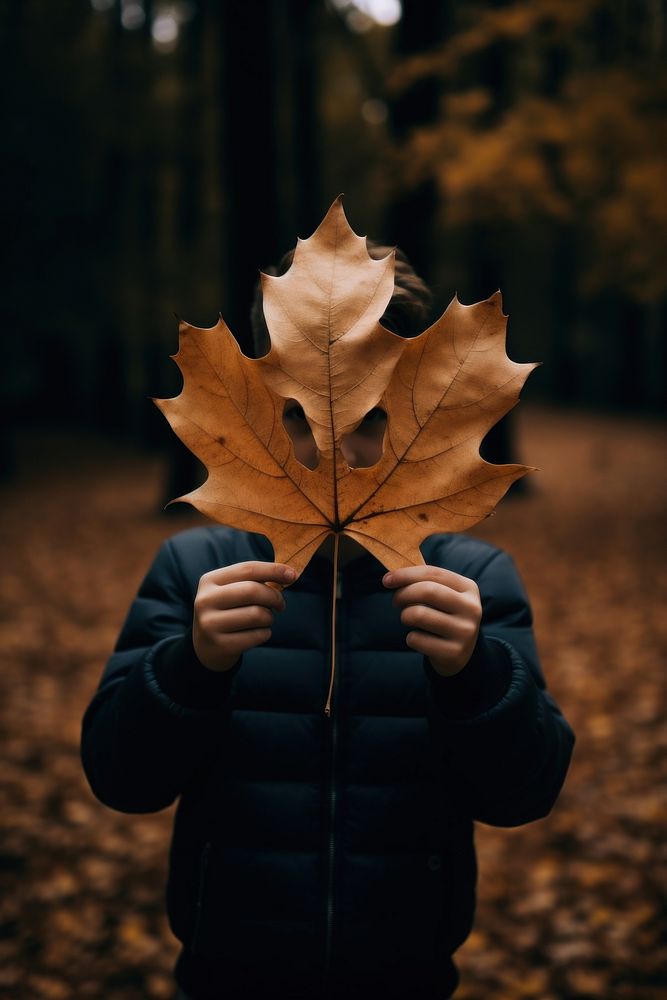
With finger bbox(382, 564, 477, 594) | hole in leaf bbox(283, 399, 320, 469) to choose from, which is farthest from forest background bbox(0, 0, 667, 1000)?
finger bbox(382, 564, 477, 594)

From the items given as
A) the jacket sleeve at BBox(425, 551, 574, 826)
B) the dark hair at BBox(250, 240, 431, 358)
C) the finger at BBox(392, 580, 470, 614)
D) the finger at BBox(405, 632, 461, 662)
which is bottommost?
the jacket sleeve at BBox(425, 551, 574, 826)

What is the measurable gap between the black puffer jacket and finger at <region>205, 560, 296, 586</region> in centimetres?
45

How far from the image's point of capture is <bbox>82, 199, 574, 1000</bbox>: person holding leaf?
3.26 feet

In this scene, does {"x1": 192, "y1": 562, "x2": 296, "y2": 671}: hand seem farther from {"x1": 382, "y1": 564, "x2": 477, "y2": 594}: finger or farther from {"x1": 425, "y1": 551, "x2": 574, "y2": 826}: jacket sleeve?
{"x1": 425, "y1": 551, "x2": 574, "y2": 826}: jacket sleeve

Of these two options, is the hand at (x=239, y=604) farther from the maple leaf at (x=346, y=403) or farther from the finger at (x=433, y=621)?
the finger at (x=433, y=621)

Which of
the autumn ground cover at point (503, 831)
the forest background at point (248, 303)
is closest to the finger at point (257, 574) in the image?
the forest background at point (248, 303)

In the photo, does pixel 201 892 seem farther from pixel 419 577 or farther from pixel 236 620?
pixel 419 577

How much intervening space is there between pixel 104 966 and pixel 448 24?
10168 mm

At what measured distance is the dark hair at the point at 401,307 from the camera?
142 centimetres

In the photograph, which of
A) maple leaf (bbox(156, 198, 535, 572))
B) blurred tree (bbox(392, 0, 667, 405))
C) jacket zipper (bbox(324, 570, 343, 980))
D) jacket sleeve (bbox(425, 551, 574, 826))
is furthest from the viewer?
blurred tree (bbox(392, 0, 667, 405))

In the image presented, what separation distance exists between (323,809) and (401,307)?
0.94 m

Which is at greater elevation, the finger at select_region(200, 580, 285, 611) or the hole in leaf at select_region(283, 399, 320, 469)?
the hole in leaf at select_region(283, 399, 320, 469)

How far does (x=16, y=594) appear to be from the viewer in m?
7.51

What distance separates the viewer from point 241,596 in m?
1.06
